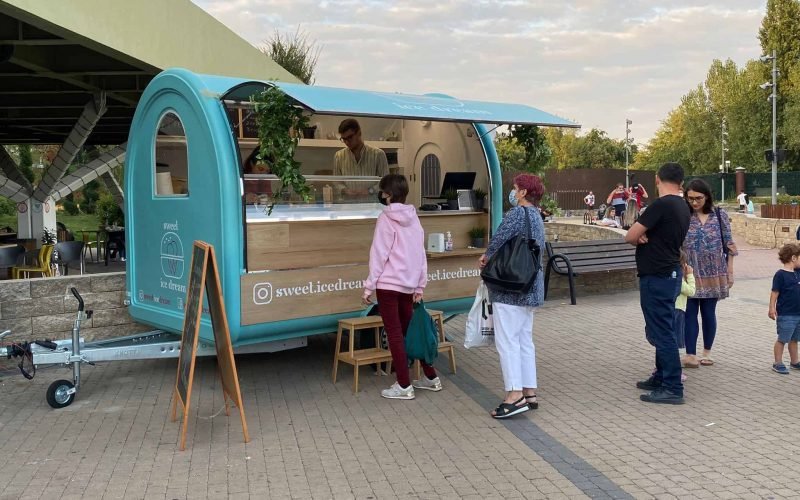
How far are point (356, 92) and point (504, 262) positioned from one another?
6.09ft

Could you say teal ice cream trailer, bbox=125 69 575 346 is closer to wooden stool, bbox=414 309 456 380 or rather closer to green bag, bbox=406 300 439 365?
wooden stool, bbox=414 309 456 380

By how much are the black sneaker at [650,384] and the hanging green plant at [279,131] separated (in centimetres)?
313

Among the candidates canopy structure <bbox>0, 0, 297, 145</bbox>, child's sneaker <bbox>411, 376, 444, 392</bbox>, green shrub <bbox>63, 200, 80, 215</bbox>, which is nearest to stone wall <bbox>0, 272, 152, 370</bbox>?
child's sneaker <bbox>411, 376, 444, 392</bbox>

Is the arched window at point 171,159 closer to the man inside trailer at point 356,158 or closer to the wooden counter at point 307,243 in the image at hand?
the wooden counter at point 307,243

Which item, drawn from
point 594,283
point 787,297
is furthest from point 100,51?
point 787,297

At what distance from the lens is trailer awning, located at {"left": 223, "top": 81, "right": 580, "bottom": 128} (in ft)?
17.3

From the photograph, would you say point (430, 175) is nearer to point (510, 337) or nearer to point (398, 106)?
point (398, 106)

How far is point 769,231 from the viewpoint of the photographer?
19.2 metres

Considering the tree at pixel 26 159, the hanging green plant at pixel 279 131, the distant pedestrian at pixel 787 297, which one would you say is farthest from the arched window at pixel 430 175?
the tree at pixel 26 159

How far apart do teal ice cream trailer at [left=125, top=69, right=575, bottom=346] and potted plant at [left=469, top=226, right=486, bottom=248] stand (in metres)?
0.07

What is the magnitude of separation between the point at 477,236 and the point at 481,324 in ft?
6.42

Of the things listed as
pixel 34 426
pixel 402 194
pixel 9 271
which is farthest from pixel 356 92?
pixel 9 271

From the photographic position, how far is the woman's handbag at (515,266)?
5203 mm

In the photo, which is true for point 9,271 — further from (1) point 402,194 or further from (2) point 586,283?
(2) point 586,283
